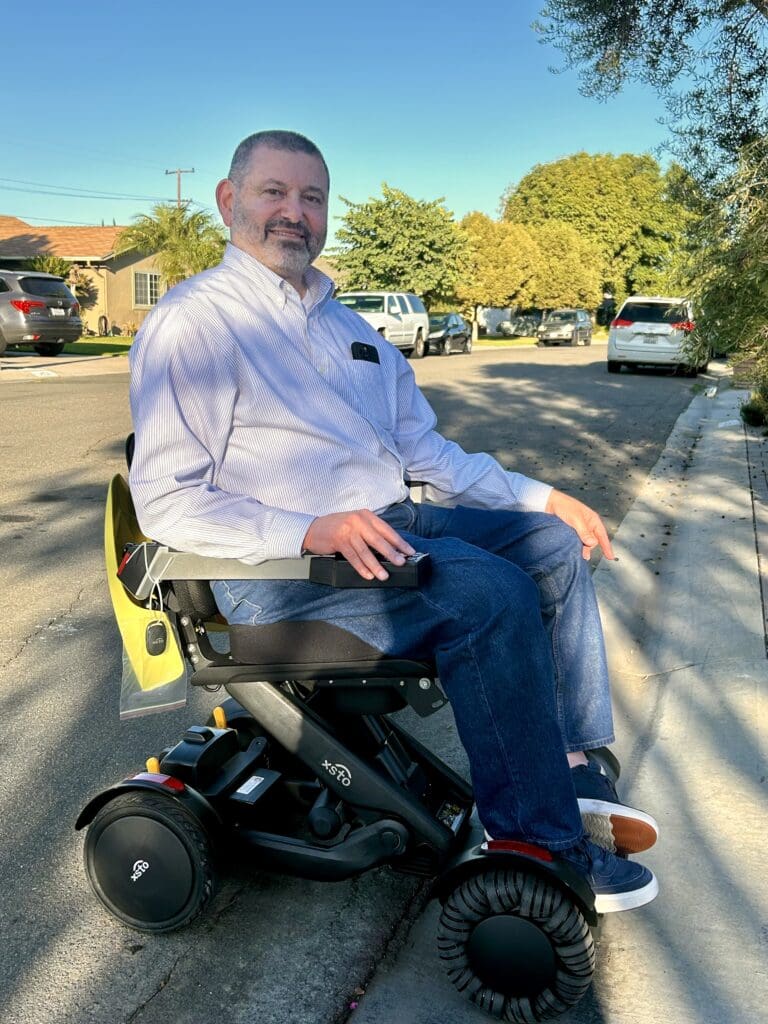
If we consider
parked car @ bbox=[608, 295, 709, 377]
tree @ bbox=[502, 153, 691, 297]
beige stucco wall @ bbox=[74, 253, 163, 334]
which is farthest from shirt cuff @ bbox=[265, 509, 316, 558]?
tree @ bbox=[502, 153, 691, 297]

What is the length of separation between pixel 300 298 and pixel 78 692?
204 cm

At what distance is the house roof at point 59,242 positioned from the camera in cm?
3900

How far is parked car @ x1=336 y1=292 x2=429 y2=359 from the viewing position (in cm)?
2622

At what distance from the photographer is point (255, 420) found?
7.87 ft

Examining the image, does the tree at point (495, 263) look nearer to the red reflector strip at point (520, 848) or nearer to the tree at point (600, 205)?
the tree at point (600, 205)

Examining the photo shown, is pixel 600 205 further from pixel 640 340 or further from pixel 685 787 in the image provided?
pixel 685 787

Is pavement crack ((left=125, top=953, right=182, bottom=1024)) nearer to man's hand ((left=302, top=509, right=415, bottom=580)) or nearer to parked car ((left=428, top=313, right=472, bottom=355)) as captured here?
man's hand ((left=302, top=509, right=415, bottom=580))

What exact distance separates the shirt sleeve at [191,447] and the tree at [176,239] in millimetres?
35770

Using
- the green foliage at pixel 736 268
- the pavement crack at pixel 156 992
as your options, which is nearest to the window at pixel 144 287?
the green foliage at pixel 736 268

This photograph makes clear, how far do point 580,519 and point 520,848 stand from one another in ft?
3.19

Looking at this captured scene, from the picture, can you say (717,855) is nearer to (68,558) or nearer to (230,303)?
(230,303)

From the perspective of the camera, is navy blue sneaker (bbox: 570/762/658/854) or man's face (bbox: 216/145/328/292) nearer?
navy blue sneaker (bbox: 570/762/658/854)

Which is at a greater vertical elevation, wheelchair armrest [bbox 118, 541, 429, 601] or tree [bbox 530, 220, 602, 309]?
tree [bbox 530, 220, 602, 309]

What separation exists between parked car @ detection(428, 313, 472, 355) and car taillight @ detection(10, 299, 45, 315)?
1286 centimetres
